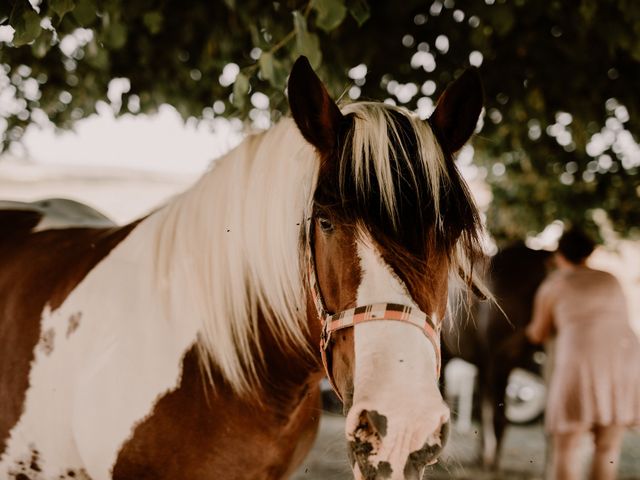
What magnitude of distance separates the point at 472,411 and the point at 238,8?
18.5 ft

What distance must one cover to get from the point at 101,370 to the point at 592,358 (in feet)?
9.79

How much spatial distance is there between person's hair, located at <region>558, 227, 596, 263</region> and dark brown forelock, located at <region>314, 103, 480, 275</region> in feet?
8.42

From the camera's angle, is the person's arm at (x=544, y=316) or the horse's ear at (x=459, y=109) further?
the person's arm at (x=544, y=316)

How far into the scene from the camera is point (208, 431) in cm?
157

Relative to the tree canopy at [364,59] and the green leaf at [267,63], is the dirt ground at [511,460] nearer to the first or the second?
the tree canopy at [364,59]

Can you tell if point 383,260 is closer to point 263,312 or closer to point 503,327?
point 263,312

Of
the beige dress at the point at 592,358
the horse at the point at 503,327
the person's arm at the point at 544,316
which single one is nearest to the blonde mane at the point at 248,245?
the beige dress at the point at 592,358

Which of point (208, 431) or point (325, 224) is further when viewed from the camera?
point (208, 431)

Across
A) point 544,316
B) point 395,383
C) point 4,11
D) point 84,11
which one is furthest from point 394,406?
point 544,316

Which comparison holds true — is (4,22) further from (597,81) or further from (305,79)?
(597,81)

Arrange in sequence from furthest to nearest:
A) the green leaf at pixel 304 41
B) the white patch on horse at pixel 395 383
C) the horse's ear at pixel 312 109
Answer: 1. the green leaf at pixel 304 41
2. the horse's ear at pixel 312 109
3. the white patch on horse at pixel 395 383

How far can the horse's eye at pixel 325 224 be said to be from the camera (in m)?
1.35

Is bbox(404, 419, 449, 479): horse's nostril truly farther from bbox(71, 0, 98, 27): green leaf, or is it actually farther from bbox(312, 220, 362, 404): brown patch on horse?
Result: bbox(71, 0, 98, 27): green leaf

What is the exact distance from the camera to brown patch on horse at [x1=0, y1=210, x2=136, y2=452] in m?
1.74
